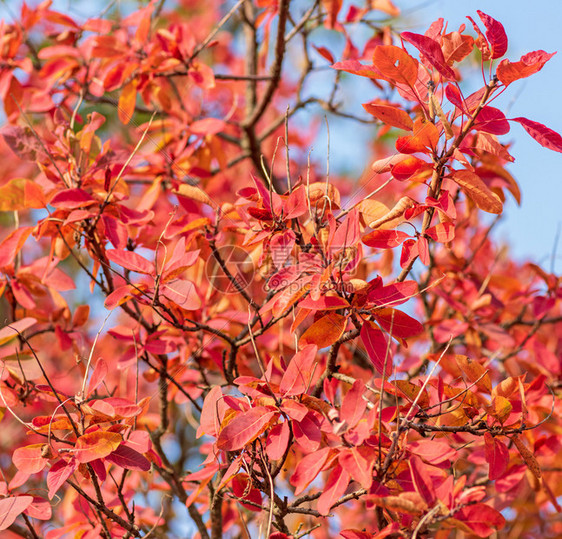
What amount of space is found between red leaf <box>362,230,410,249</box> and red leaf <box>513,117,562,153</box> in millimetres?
257

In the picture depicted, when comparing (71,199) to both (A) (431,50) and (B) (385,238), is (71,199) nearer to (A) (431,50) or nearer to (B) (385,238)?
(B) (385,238)

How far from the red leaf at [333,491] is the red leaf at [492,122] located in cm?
59

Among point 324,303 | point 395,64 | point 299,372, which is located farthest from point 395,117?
point 299,372

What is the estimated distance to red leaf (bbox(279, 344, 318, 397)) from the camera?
96 centimetres

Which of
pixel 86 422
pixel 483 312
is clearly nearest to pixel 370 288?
pixel 86 422

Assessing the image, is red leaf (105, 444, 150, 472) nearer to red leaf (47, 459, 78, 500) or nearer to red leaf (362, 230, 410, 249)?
red leaf (47, 459, 78, 500)

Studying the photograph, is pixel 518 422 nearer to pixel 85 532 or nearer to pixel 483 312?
pixel 483 312

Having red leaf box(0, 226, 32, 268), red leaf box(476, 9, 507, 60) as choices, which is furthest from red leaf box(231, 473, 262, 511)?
red leaf box(476, 9, 507, 60)

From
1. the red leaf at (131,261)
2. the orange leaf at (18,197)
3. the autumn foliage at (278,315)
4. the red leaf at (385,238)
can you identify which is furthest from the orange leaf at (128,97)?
the red leaf at (385,238)

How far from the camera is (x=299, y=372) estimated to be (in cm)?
96

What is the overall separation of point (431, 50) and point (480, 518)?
27.6 inches

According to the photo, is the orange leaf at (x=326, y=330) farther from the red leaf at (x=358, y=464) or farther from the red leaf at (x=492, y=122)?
the red leaf at (x=492, y=122)

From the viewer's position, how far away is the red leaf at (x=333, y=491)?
2.95ft

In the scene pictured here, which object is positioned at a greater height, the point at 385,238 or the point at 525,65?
the point at 525,65
